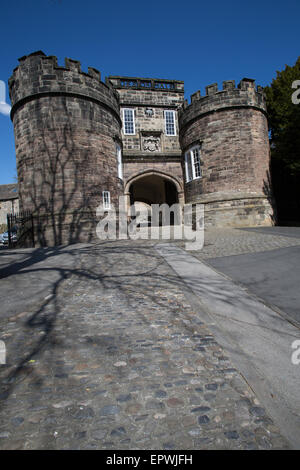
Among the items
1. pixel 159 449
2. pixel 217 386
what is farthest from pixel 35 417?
pixel 217 386

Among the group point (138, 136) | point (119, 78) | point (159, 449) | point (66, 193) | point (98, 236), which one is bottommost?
point (159, 449)

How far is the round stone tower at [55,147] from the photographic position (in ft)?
38.0

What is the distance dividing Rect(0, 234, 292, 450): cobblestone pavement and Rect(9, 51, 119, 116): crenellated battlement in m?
12.0

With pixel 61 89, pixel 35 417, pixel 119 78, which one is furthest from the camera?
pixel 119 78

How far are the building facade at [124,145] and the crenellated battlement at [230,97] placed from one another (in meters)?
0.06

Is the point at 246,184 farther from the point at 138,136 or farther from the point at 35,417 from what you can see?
the point at 35,417

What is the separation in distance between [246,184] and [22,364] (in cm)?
1523

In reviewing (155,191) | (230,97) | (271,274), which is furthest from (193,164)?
(271,274)

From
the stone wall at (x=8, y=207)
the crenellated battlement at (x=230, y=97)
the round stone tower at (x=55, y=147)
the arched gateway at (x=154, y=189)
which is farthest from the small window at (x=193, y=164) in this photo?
the stone wall at (x=8, y=207)

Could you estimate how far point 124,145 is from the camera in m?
17.8

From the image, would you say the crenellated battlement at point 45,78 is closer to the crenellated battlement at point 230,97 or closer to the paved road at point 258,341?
the crenellated battlement at point 230,97

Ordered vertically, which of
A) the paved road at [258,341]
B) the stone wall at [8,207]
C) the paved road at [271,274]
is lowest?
the paved road at [258,341]

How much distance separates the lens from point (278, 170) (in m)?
20.0

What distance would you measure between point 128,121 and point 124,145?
2158mm
